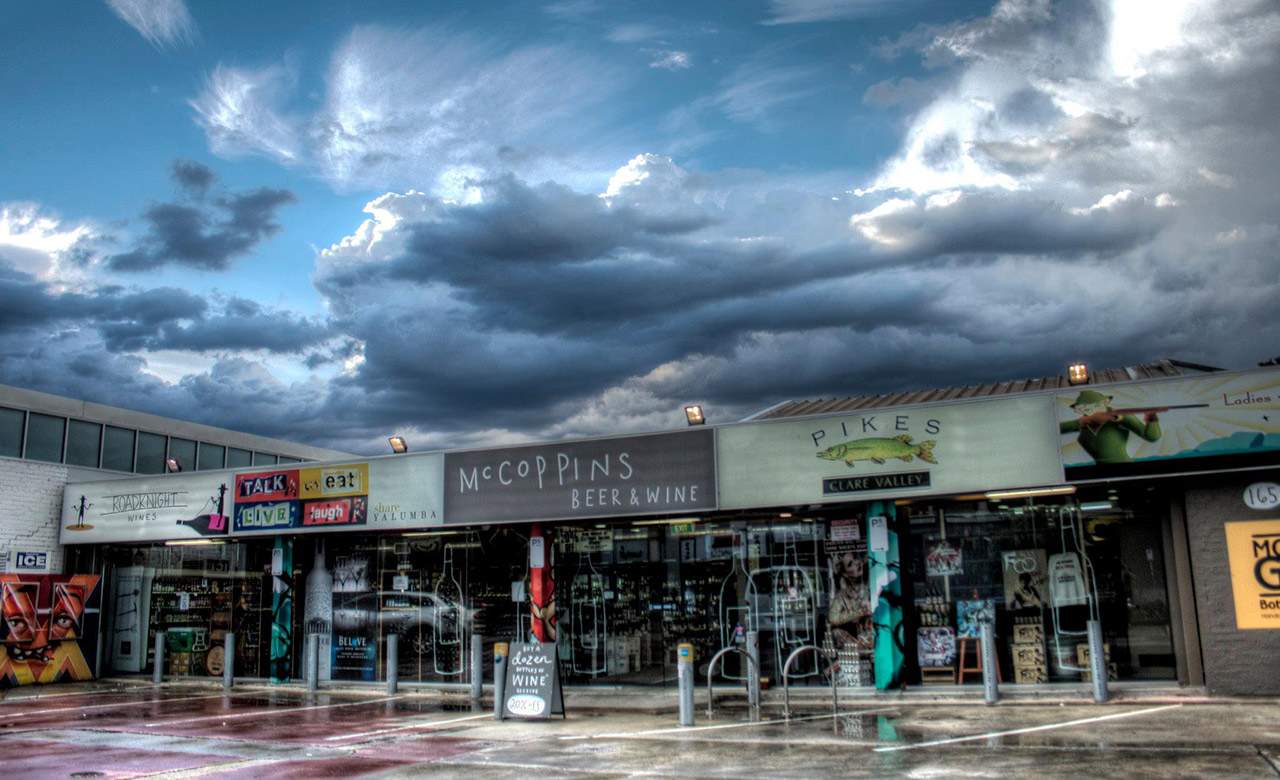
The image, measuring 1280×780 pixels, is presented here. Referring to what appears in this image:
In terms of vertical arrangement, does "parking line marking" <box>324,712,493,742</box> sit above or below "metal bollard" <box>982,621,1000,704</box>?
below

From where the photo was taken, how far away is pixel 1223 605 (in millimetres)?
15352

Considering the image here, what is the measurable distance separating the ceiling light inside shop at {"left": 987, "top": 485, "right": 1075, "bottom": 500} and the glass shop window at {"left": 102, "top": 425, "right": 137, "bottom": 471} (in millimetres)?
22984

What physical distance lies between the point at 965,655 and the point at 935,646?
494 mm

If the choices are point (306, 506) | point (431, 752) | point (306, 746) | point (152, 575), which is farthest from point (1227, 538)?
point (152, 575)

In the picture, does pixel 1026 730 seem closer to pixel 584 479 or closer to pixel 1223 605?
pixel 1223 605

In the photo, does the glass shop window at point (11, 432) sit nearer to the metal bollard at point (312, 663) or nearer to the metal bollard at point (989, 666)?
the metal bollard at point (312, 663)

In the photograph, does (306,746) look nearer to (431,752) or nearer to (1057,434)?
(431,752)

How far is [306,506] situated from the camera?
2230 cm

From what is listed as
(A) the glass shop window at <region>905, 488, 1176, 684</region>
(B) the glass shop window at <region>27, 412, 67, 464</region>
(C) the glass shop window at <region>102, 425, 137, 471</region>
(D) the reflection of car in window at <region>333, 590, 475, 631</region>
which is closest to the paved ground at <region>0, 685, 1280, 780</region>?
(A) the glass shop window at <region>905, 488, 1176, 684</region>

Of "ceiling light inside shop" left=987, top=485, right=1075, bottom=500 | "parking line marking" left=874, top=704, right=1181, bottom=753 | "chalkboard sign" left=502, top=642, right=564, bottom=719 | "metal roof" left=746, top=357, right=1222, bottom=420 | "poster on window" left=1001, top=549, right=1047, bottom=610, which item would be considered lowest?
"parking line marking" left=874, top=704, right=1181, bottom=753

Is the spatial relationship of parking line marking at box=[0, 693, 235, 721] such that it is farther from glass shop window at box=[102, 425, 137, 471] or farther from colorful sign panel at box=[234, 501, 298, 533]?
glass shop window at box=[102, 425, 137, 471]

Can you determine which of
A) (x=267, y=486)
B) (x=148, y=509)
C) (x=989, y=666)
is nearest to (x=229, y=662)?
(x=267, y=486)

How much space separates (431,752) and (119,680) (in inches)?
620

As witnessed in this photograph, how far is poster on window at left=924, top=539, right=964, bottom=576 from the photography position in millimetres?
17594
